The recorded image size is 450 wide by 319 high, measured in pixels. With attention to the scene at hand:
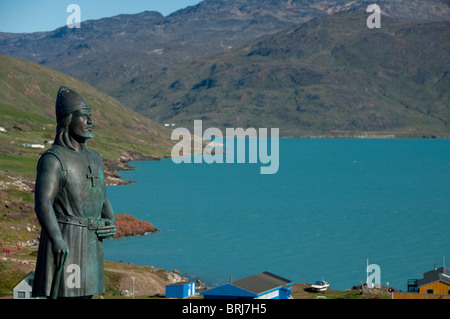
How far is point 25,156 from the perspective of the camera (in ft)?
614

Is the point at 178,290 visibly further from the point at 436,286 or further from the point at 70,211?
the point at 70,211

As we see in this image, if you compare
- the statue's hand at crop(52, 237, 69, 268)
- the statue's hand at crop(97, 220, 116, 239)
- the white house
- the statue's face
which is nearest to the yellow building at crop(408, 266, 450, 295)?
the white house

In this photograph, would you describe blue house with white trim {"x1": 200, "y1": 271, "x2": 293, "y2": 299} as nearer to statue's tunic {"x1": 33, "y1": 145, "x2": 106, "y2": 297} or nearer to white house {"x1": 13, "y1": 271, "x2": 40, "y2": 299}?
white house {"x1": 13, "y1": 271, "x2": 40, "y2": 299}

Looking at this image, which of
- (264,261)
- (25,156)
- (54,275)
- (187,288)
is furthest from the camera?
(25,156)

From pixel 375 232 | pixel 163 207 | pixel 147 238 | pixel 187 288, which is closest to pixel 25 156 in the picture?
pixel 163 207

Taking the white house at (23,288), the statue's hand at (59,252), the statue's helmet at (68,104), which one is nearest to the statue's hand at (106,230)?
the statue's hand at (59,252)

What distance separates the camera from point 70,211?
11.7 metres

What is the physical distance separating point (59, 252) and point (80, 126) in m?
2.29

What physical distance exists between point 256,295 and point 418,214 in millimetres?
107207

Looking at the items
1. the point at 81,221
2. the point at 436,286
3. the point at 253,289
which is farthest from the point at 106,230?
the point at 436,286

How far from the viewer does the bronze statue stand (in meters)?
11.3

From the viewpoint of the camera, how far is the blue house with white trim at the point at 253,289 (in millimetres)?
55562

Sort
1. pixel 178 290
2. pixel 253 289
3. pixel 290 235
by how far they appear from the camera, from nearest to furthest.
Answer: pixel 253 289 < pixel 178 290 < pixel 290 235
